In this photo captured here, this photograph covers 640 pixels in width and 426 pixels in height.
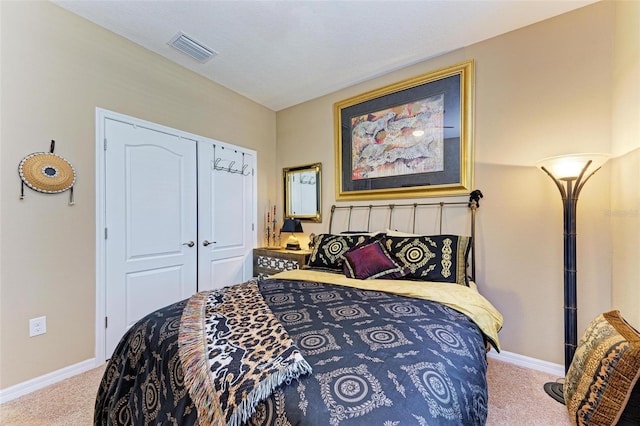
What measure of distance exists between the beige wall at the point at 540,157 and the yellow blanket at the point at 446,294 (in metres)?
0.71

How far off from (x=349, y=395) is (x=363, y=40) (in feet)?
8.98

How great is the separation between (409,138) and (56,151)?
10.1ft

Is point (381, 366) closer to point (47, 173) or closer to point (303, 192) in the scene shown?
point (47, 173)

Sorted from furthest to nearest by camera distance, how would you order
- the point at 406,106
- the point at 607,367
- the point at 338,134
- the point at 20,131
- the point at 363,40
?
the point at 338,134, the point at 406,106, the point at 363,40, the point at 20,131, the point at 607,367

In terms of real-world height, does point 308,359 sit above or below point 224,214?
below

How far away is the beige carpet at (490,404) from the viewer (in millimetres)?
1613

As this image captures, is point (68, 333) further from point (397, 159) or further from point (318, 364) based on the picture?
point (397, 159)

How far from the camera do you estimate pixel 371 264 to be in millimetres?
2227

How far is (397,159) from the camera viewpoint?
2.90 meters

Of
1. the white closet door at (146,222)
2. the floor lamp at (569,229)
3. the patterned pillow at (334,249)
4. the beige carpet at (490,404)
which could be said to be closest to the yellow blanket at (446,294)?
the patterned pillow at (334,249)

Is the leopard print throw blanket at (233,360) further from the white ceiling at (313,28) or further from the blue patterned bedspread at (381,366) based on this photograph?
the white ceiling at (313,28)

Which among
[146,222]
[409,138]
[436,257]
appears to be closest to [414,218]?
[436,257]

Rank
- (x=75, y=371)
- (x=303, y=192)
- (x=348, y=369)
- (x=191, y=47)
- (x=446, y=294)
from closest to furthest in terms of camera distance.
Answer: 1. (x=348, y=369)
2. (x=446, y=294)
3. (x=75, y=371)
4. (x=191, y=47)
5. (x=303, y=192)

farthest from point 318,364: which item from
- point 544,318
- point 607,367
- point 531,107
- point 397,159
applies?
point 531,107
